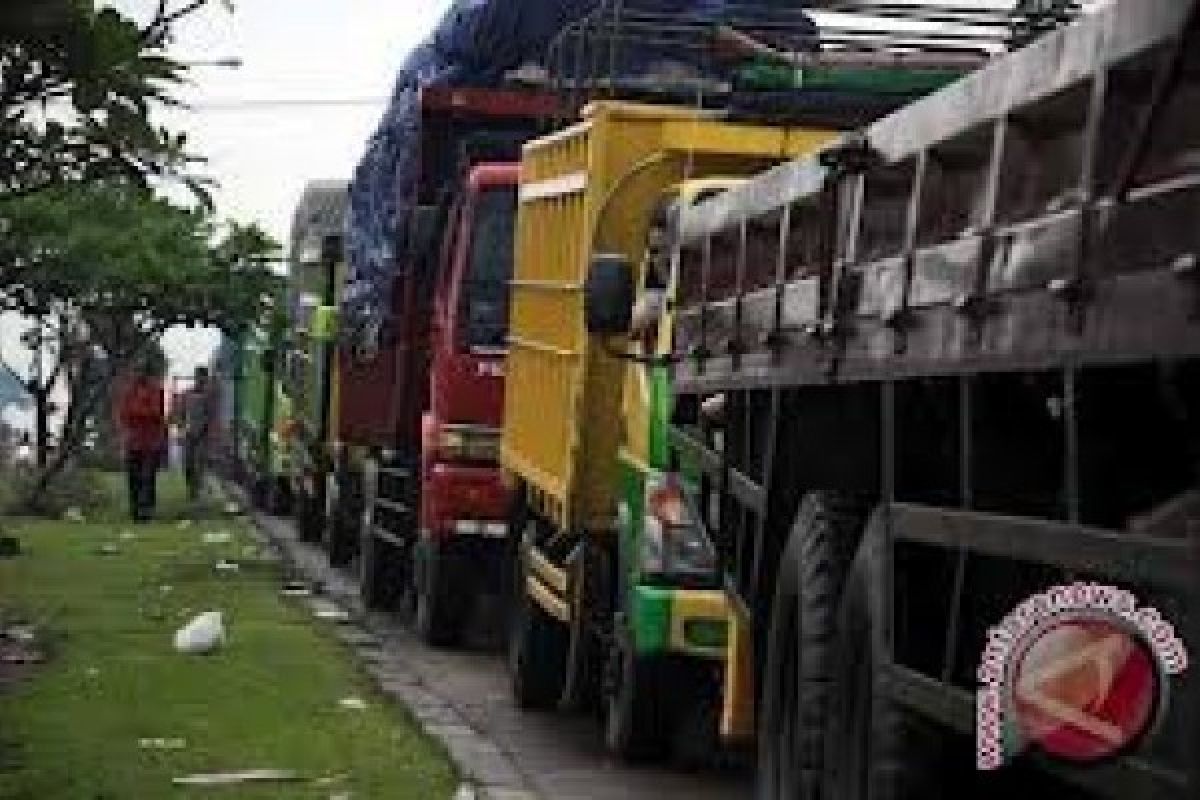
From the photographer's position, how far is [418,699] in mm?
12188

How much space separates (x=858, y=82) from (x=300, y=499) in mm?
14070

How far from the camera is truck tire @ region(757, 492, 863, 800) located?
21.0 feet

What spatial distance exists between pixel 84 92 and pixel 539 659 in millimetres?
4375

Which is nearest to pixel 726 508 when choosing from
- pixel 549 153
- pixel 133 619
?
pixel 549 153

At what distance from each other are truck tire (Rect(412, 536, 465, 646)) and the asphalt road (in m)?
0.11

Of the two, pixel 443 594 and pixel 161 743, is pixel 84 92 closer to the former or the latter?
pixel 161 743

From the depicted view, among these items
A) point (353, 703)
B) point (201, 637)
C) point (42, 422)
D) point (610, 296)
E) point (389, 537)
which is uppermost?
point (610, 296)

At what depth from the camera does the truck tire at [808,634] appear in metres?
6.40

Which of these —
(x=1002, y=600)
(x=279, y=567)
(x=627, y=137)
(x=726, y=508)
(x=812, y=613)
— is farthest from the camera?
(x=279, y=567)

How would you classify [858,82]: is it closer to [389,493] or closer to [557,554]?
[557,554]

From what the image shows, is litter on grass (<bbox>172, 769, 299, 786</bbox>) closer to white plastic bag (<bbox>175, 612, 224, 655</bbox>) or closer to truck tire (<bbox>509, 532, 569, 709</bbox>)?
truck tire (<bbox>509, 532, 569, 709</bbox>)

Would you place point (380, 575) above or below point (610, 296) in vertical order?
below

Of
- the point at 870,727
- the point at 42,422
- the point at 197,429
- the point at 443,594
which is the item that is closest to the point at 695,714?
the point at 443,594

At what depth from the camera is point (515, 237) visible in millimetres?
14141
